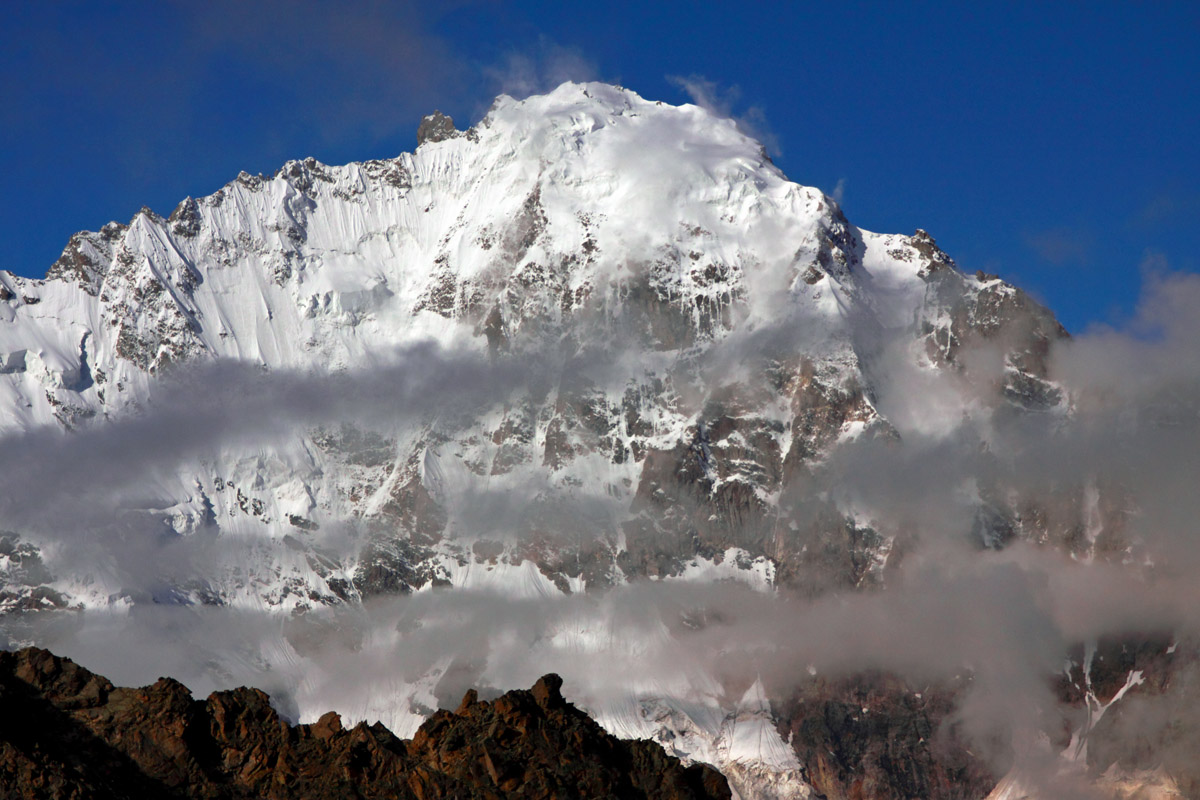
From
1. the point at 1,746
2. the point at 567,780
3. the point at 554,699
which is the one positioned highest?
the point at 554,699

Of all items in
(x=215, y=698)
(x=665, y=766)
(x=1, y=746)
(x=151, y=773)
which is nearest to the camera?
(x=1, y=746)

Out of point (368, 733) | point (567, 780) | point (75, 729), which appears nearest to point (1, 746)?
point (75, 729)

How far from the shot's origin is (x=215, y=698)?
73.7 meters

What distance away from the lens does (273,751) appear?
74.1 m

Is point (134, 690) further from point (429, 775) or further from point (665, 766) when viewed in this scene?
point (665, 766)

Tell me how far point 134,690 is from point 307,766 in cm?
845

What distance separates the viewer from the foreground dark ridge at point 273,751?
66000 millimetres

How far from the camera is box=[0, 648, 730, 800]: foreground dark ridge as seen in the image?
2598 inches

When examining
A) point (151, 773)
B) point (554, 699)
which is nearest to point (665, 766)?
point (554, 699)

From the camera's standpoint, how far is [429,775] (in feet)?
248

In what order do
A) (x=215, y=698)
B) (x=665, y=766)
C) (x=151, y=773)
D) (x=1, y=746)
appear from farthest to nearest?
(x=665, y=766) → (x=215, y=698) → (x=151, y=773) → (x=1, y=746)

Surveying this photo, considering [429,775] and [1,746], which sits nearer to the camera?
[1,746]

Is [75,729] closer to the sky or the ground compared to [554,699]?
closer to the ground

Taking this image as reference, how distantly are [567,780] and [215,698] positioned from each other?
669 inches
